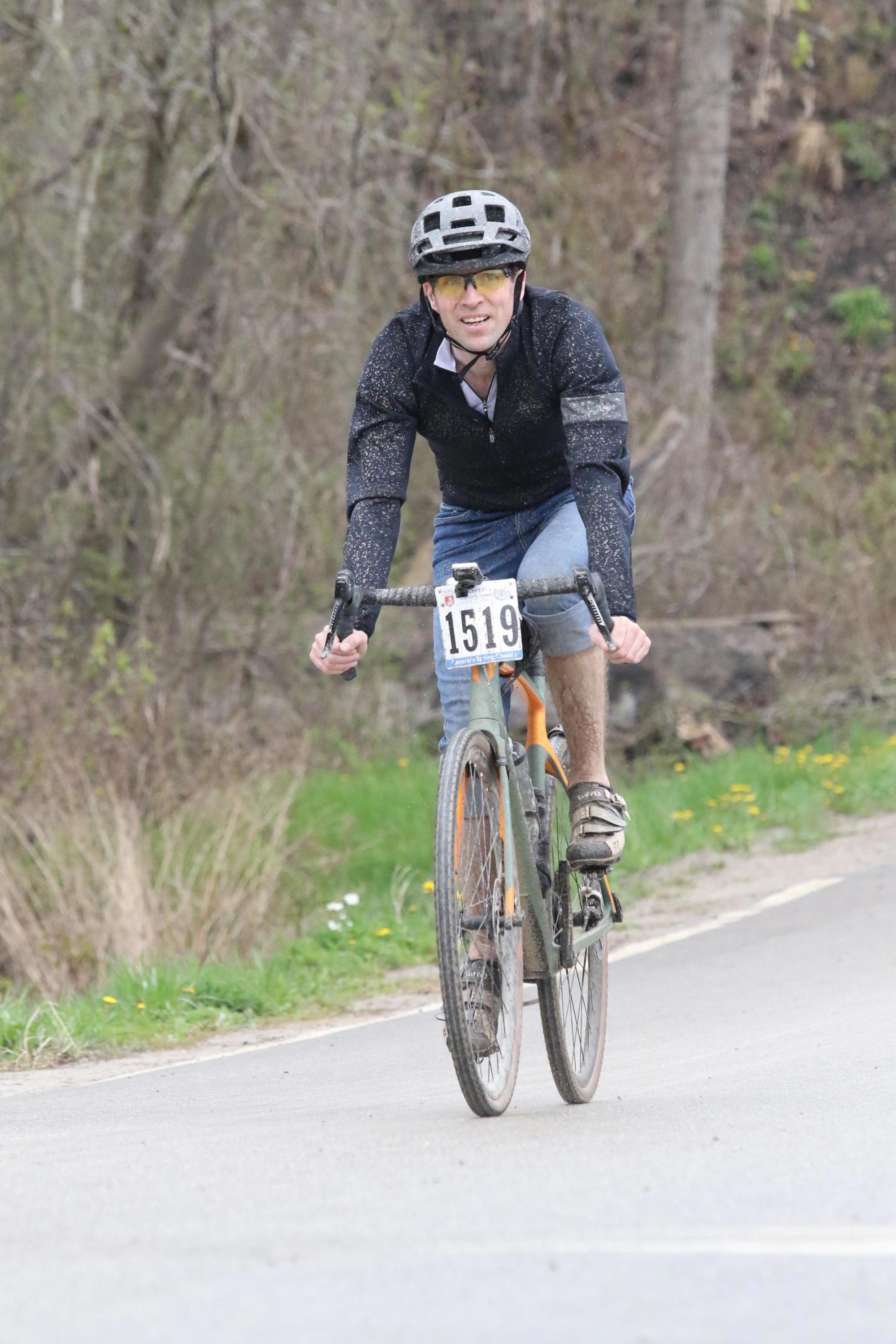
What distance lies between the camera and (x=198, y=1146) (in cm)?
473

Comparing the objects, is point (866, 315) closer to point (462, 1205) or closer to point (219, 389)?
point (219, 389)

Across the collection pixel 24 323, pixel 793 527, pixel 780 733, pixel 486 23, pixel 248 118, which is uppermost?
pixel 486 23

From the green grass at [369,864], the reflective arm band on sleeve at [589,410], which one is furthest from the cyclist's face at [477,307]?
the green grass at [369,864]

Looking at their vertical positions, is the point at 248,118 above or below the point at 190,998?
above

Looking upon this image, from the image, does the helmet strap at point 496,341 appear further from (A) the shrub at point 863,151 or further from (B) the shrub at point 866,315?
(A) the shrub at point 863,151

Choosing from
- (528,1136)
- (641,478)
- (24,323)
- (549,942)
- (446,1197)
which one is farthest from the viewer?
(641,478)

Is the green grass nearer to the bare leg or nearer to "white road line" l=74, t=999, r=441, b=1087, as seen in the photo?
"white road line" l=74, t=999, r=441, b=1087

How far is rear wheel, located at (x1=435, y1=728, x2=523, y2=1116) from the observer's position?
187 inches

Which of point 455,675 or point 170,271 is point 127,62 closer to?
point 170,271

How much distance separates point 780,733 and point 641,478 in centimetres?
368

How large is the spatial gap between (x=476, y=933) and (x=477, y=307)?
1624mm

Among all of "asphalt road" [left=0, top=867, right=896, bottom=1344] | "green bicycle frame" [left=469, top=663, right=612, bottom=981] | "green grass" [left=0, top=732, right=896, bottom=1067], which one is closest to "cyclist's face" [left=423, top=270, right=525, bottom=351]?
"green bicycle frame" [left=469, top=663, right=612, bottom=981]

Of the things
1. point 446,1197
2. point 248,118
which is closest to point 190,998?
point 446,1197

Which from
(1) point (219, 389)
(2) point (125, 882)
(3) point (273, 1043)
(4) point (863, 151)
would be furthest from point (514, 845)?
(4) point (863, 151)
